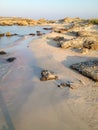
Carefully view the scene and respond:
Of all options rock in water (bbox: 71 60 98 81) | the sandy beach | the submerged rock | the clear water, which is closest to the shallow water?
the sandy beach

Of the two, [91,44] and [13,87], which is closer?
[13,87]

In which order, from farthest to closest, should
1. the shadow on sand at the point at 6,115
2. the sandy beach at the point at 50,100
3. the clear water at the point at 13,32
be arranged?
the clear water at the point at 13,32, the sandy beach at the point at 50,100, the shadow on sand at the point at 6,115

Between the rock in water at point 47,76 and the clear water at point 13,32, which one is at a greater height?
the rock in water at point 47,76

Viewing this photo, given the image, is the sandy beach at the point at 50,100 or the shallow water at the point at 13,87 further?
Answer: the shallow water at the point at 13,87

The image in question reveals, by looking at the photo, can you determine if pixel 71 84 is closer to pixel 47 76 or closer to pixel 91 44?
pixel 47 76

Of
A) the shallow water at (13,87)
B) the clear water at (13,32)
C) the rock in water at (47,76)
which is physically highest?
the rock in water at (47,76)

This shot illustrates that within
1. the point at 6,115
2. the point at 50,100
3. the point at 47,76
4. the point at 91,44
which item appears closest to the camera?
the point at 6,115

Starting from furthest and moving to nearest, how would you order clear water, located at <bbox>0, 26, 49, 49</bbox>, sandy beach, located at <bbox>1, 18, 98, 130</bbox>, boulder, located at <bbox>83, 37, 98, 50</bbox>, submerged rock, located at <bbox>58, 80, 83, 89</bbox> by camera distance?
1. clear water, located at <bbox>0, 26, 49, 49</bbox>
2. boulder, located at <bbox>83, 37, 98, 50</bbox>
3. submerged rock, located at <bbox>58, 80, 83, 89</bbox>
4. sandy beach, located at <bbox>1, 18, 98, 130</bbox>

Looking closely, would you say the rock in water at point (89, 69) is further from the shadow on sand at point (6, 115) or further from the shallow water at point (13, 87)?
the shadow on sand at point (6, 115)

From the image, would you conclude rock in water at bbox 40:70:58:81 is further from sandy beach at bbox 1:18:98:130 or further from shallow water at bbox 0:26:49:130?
shallow water at bbox 0:26:49:130

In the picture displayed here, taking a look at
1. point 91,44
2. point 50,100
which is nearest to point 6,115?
point 50,100

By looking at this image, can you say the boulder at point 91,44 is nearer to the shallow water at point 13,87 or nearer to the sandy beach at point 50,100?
the shallow water at point 13,87

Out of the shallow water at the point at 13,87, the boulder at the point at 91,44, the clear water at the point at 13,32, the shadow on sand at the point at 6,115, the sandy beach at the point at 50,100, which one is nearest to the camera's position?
the shadow on sand at the point at 6,115

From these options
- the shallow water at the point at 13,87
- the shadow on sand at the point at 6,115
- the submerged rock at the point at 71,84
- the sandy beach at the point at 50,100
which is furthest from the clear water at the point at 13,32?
the shadow on sand at the point at 6,115
